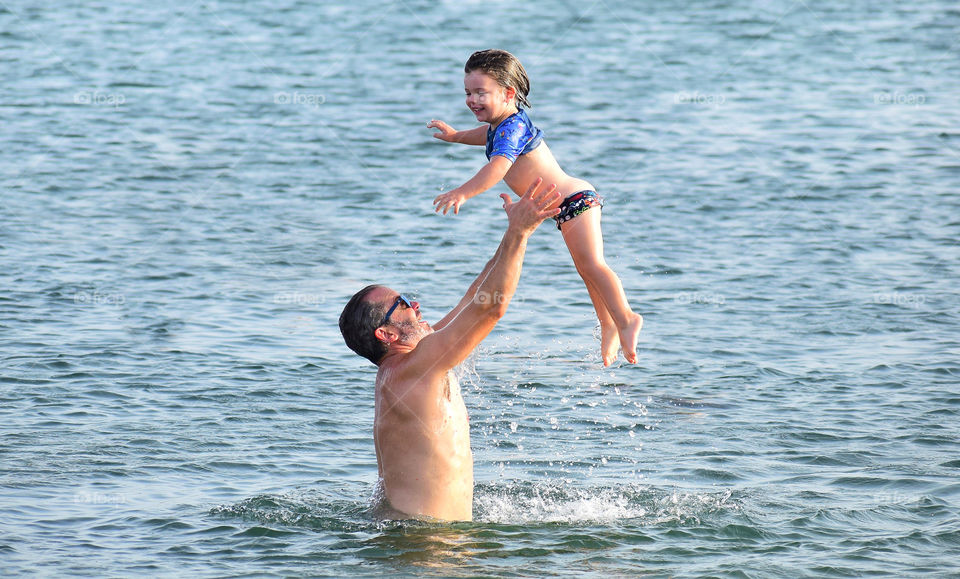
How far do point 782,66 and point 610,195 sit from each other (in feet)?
31.1

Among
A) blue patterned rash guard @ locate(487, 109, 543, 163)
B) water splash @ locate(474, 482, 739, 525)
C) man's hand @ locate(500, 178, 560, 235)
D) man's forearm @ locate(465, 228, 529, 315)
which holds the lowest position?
water splash @ locate(474, 482, 739, 525)

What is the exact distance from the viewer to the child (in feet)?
24.2

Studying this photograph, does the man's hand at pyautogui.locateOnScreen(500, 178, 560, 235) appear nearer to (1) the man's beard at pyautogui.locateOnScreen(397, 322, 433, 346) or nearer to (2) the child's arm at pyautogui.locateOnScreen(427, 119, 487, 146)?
(1) the man's beard at pyautogui.locateOnScreen(397, 322, 433, 346)

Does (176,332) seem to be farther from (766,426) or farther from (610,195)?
(610,195)

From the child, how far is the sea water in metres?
0.94

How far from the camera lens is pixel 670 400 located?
35.3 feet

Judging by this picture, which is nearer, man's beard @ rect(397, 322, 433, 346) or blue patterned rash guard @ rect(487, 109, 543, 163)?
man's beard @ rect(397, 322, 433, 346)

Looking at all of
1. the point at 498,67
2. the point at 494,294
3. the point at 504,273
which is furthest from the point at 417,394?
the point at 498,67

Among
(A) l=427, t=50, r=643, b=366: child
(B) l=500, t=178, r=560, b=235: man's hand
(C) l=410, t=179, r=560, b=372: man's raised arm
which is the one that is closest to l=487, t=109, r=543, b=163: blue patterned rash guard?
(A) l=427, t=50, r=643, b=366: child

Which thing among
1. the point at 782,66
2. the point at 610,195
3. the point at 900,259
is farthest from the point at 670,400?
the point at 782,66

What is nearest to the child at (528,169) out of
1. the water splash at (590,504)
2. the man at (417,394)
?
the man at (417,394)

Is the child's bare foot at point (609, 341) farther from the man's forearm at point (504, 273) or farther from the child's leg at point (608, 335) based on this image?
the man's forearm at point (504, 273)

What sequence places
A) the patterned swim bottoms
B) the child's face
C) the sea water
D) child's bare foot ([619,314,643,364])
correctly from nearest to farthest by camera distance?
1. the child's face
2. child's bare foot ([619,314,643,364])
3. the patterned swim bottoms
4. the sea water

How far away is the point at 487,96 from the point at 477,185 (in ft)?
2.03
